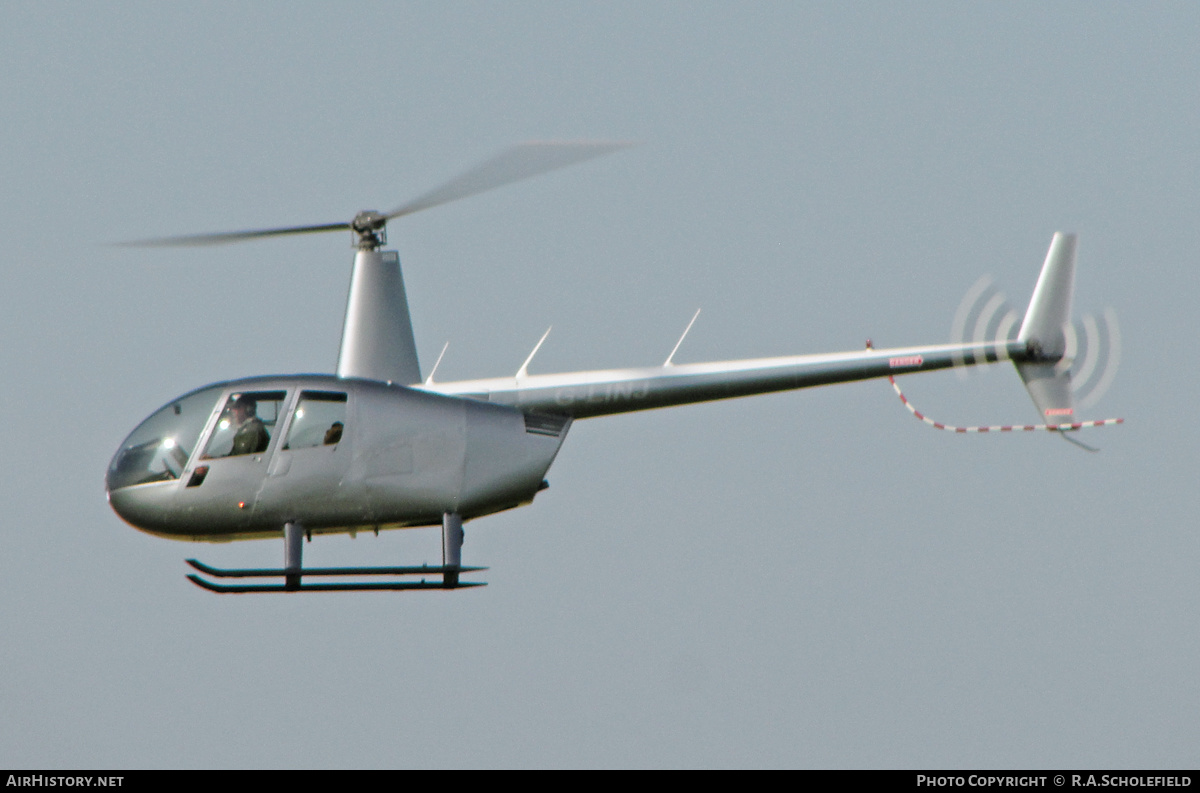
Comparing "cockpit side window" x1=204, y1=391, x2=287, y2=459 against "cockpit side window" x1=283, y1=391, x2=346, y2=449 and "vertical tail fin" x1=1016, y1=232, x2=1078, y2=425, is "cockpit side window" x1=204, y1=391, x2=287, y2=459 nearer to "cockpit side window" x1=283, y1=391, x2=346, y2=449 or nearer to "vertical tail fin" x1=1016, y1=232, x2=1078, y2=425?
"cockpit side window" x1=283, y1=391, x2=346, y2=449

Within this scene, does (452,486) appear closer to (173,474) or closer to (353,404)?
(353,404)

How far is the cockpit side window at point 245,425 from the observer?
20.3 meters

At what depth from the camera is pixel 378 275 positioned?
75.9ft

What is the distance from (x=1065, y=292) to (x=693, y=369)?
19.8 ft

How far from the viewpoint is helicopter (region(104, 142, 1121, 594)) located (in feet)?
66.7

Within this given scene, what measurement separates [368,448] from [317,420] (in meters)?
0.73

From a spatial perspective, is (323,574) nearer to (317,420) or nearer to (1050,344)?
(317,420)

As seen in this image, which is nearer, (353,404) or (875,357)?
(353,404)

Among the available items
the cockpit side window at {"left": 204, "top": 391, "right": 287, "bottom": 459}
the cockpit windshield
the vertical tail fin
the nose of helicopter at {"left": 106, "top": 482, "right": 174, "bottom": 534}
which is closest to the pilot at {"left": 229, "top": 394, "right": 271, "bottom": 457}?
the cockpit side window at {"left": 204, "top": 391, "right": 287, "bottom": 459}

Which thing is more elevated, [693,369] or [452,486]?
[693,369]

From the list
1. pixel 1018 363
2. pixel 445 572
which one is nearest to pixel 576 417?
pixel 445 572

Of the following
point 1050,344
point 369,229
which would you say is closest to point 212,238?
point 369,229

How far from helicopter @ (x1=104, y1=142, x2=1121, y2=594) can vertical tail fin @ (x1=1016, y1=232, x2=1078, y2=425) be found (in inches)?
115

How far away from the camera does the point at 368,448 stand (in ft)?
67.5
